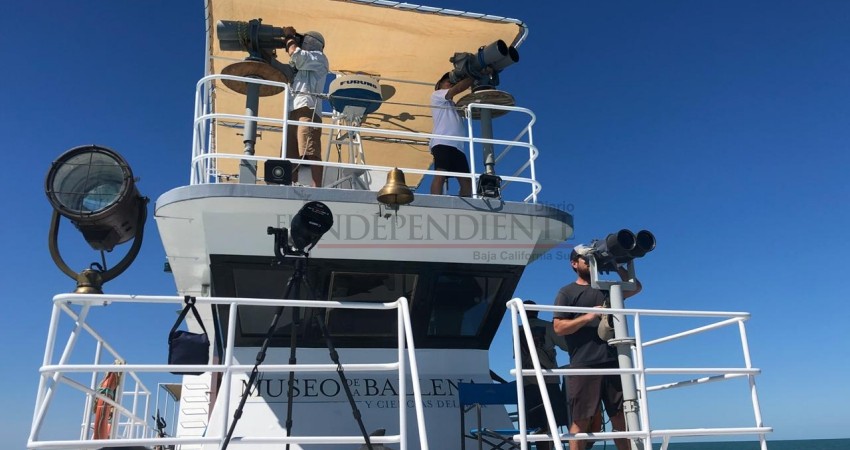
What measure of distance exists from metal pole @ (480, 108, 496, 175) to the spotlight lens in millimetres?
3446

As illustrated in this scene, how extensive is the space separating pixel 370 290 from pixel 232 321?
2.68 meters

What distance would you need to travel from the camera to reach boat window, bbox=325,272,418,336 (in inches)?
243

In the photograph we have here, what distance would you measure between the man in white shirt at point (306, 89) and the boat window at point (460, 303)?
1.89 metres

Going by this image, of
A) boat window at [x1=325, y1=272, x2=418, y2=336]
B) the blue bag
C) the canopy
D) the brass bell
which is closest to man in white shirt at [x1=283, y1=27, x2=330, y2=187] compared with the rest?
the canopy

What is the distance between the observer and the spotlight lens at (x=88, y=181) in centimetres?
481

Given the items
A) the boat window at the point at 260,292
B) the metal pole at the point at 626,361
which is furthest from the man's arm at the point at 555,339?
the boat window at the point at 260,292

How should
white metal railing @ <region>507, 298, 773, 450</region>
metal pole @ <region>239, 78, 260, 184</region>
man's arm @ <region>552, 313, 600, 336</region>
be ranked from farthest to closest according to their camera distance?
metal pole @ <region>239, 78, 260, 184</region> → man's arm @ <region>552, 313, 600, 336</region> → white metal railing @ <region>507, 298, 773, 450</region>

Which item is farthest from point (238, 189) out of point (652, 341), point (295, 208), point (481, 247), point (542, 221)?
point (652, 341)

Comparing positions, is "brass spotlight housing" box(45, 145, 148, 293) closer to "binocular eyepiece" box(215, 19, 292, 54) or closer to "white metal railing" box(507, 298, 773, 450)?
"binocular eyepiece" box(215, 19, 292, 54)

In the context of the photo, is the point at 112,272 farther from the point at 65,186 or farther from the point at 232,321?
the point at 232,321

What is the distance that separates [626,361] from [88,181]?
14.4 feet

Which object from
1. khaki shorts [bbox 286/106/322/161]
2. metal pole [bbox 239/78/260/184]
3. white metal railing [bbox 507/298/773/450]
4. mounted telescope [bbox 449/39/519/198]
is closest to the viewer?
white metal railing [bbox 507/298/773/450]

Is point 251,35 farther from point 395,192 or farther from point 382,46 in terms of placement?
point 382,46

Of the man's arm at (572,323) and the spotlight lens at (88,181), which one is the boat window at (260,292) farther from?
the man's arm at (572,323)
